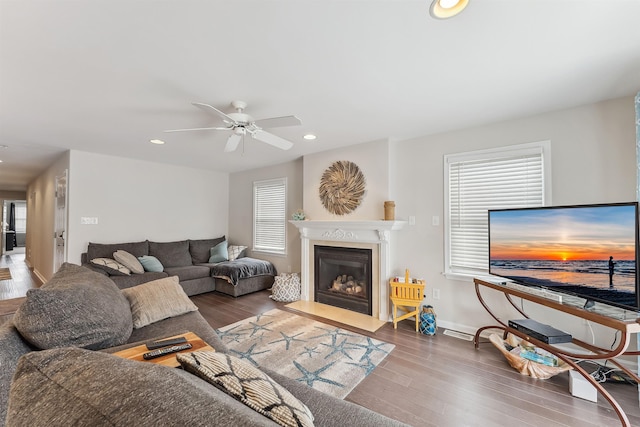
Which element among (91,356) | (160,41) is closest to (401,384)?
(91,356)

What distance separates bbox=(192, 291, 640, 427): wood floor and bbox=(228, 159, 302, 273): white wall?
2733 mm

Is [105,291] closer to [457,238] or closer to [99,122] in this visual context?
[99,122]

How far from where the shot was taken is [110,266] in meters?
3.80

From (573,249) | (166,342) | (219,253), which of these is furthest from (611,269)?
(219,253)

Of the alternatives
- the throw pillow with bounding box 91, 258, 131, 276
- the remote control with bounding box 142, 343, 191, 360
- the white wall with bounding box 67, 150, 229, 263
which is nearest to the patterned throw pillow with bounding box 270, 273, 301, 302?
the throw pillow with bounding box 91, 258, 131, 276

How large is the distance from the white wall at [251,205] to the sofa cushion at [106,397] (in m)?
4.32

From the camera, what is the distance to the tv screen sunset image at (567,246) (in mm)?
1809

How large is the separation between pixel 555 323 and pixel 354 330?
203cm

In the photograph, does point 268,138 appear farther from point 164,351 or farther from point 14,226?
point 14,226

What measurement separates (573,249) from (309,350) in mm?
2422

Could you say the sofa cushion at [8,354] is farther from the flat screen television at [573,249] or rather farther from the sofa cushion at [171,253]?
the sofa cushion at [171,253]

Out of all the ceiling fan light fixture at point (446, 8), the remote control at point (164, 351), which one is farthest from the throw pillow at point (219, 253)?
the ceiling fan light fixture at point (446, 8)

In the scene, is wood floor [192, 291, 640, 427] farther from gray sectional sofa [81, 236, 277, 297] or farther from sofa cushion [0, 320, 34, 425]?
gray sectional sofa [81, 236, 277, 297]

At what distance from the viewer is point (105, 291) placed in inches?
67.3
